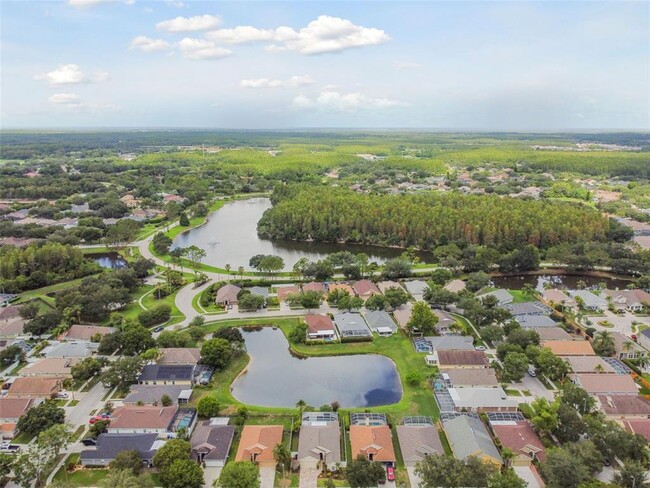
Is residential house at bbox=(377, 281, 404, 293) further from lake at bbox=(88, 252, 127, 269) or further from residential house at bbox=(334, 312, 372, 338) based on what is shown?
lake at bbox=(88, 252, 127, 269)

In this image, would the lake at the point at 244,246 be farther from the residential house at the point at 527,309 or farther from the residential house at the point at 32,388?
the residential house at the point at 32,388

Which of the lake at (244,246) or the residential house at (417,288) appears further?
the lake at (244,246)

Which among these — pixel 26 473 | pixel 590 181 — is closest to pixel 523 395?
pixel 26 473

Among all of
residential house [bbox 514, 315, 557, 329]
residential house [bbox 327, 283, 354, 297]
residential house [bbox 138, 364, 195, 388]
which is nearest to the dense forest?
residential house [bbox 327, 283, 354, 297]

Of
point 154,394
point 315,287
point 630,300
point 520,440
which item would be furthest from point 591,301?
point 154,394

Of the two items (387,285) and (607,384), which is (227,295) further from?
(607,384)

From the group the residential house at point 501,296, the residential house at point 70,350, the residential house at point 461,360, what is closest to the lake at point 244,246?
the residential house at point 501,296
